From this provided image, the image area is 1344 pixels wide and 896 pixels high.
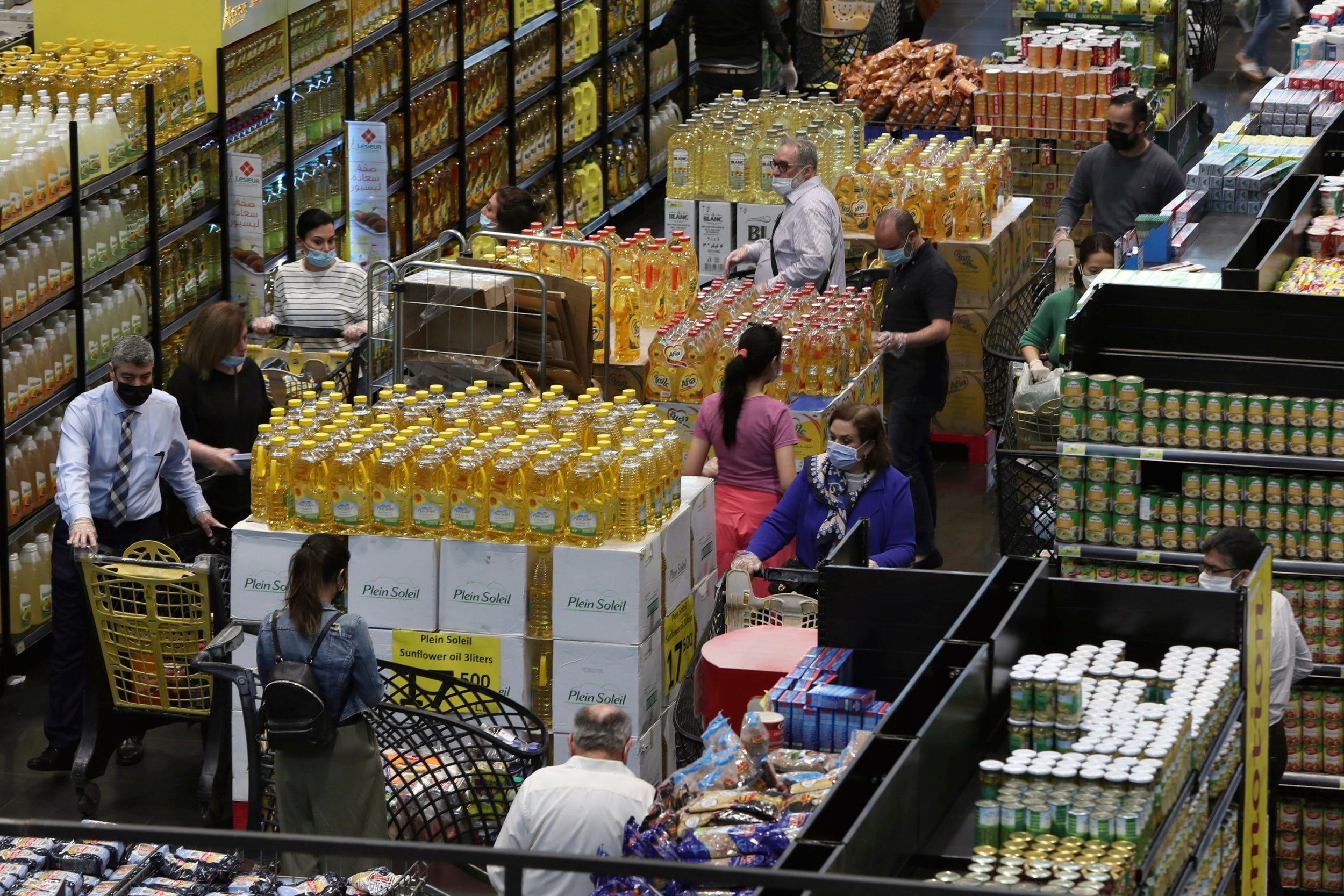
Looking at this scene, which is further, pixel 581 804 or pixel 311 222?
pixel 311 222

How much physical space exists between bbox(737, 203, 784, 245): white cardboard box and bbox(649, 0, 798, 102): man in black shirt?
4216 mm

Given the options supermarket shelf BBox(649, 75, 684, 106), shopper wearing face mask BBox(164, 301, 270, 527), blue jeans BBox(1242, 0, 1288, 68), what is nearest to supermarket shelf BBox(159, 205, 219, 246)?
shopper wearing face mask BBox(164, 301, 270, 527)

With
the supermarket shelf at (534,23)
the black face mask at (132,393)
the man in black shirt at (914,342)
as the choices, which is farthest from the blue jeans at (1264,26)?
the black face mask at (132,393)

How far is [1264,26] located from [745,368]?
486 inches

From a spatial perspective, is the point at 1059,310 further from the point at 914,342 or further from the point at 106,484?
the point at 106,484

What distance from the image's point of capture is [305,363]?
907 cm

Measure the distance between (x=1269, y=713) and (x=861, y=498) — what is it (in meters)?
1.70

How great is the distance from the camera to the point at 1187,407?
6.15 m

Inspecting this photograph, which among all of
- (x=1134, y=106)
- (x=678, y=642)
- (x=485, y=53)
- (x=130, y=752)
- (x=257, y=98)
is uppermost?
(x=257, y=98)

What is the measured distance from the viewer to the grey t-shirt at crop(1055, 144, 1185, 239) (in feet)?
33.9

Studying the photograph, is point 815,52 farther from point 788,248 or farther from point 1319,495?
point 1319,495

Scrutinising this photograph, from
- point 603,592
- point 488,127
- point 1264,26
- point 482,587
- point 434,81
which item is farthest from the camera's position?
point 1264,26

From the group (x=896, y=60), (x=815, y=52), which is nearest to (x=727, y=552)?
(x=896, y=60)

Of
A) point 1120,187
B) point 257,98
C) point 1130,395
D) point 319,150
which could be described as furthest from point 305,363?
point 1120,187
